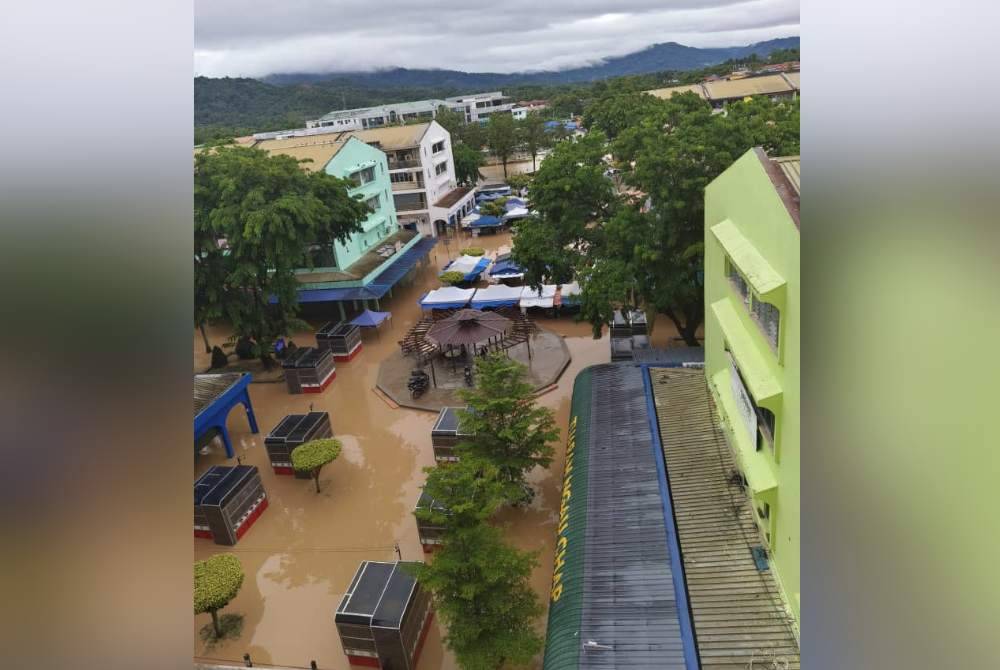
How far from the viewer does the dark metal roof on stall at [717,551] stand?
6.65m

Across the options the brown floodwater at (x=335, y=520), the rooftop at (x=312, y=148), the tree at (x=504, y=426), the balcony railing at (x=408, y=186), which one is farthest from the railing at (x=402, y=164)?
the tree at (x=504, y=426)

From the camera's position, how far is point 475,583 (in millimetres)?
7629

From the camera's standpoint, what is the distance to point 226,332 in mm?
23734

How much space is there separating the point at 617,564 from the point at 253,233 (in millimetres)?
13221

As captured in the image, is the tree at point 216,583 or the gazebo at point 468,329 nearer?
the tree at point 216,583

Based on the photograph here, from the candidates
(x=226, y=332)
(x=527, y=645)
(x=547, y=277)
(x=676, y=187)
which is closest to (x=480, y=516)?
(x=527, y=645)

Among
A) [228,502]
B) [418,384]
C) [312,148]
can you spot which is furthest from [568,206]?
[312,148]

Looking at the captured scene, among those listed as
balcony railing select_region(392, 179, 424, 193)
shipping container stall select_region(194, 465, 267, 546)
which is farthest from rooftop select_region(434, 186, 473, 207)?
shipping container stall select_region(194, 465, 267, 546)

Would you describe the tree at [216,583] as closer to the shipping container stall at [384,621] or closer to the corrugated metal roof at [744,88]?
the shipping container stall at [384,621]

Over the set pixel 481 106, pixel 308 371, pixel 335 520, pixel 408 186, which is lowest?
pixel 335 520

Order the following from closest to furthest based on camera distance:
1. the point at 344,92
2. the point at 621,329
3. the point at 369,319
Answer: the point at 621,329, the point at 369,319, the point at 344,92

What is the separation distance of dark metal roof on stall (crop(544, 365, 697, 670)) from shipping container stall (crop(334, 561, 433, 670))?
2307 mm

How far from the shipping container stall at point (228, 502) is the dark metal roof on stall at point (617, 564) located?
664cm

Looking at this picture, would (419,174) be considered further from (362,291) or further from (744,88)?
(744,88)
